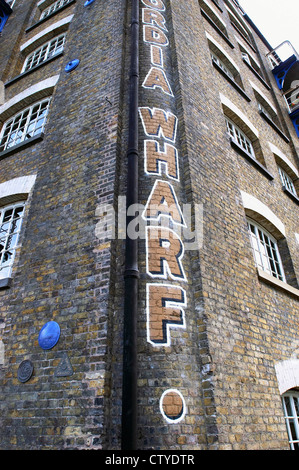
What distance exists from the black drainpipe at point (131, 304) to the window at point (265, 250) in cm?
298

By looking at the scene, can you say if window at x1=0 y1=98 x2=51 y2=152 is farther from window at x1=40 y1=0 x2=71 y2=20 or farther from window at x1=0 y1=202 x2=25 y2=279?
window at x1=40 y1=0 x2=71 y2=20

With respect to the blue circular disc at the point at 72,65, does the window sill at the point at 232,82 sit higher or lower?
higher

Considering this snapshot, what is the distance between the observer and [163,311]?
10.6ft

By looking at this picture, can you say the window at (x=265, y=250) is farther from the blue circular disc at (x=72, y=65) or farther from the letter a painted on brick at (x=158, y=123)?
the blue circular disc at (x=72, y=65)

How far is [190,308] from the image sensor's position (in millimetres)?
3416

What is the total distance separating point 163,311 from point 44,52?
9.23 m

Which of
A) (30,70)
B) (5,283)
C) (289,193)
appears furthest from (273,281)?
(30,70)

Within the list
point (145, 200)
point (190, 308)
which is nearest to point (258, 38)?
point (145, 200)

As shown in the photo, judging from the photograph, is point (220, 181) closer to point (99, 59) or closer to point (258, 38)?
point (99, 59)

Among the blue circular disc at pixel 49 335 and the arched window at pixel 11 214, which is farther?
the arched window at pixel 11 214

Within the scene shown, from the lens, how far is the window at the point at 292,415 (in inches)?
159

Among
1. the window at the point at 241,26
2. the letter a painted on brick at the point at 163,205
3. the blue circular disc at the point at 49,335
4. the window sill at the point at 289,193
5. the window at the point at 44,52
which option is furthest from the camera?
the window at the point at 241,26

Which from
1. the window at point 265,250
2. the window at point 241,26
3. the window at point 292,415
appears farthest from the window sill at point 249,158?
the window at point 241,26

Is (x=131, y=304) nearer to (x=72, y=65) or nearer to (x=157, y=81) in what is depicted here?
(x=157, y=81)
